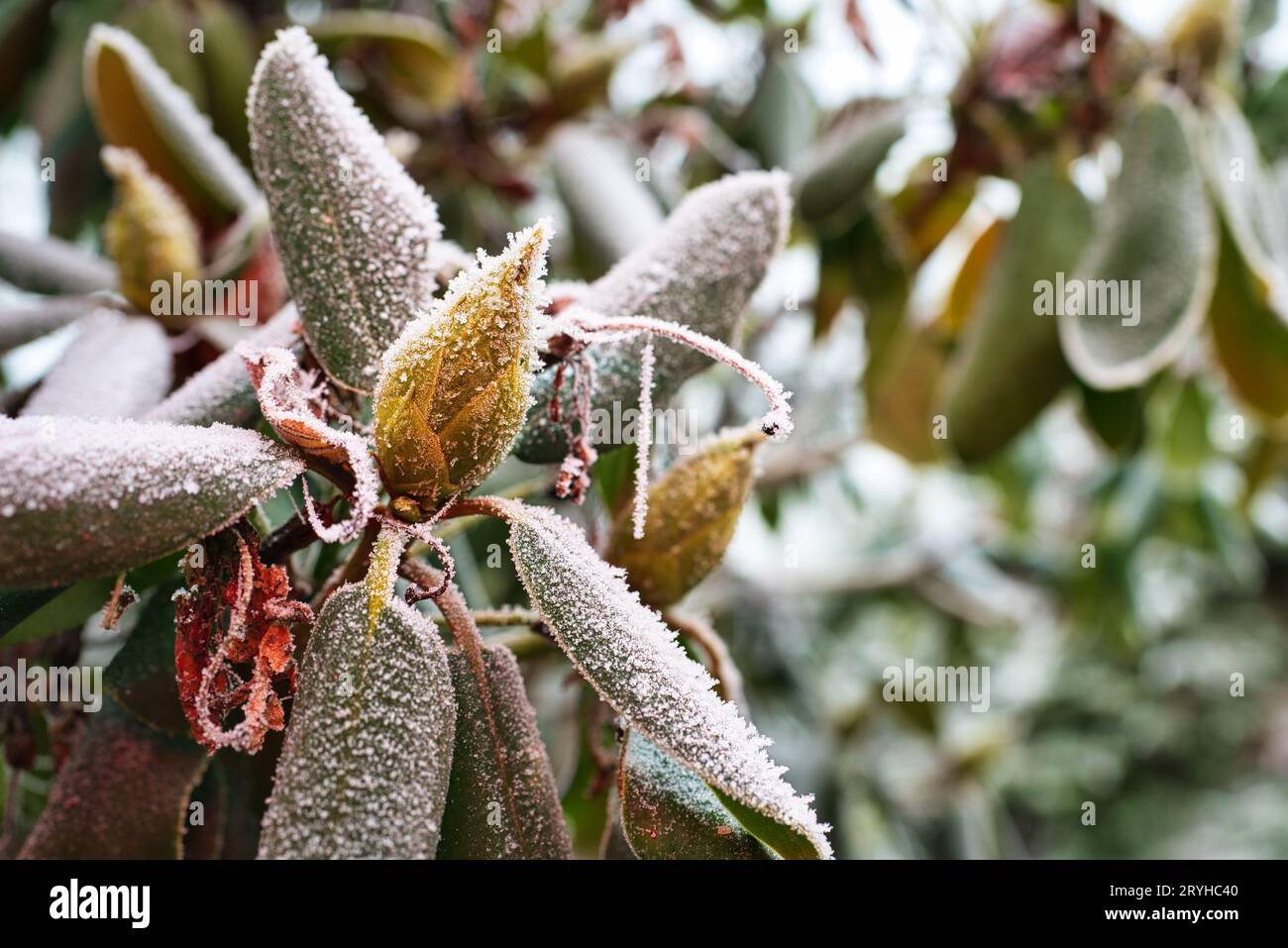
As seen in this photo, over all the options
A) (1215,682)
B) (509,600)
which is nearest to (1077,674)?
(1215,682)

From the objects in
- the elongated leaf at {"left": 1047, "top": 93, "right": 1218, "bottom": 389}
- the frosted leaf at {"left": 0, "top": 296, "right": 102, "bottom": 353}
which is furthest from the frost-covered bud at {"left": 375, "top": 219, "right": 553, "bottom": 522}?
the elongated leaf at {"left": 1047, "top": 93, "right": 1218, "bottom": 389}

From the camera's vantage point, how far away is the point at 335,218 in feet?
1.59

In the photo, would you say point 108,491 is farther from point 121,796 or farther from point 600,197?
point 600,197

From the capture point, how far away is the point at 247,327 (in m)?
0.74

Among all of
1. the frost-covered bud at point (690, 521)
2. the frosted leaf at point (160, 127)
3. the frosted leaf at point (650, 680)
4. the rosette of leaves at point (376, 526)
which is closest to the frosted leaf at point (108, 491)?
the rosette of leaves at point (376, 526)

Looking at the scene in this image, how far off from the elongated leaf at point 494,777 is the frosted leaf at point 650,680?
6cm

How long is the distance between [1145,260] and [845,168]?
0.30 metres

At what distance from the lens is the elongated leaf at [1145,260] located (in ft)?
3.01

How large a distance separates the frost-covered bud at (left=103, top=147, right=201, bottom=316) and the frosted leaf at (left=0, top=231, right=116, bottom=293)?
0.04 metres

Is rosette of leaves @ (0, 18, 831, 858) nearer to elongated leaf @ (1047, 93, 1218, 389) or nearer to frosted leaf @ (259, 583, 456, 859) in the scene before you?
frosted leaf @ (259, 583, 456, 859)

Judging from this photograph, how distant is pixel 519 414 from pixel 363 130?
0.59 ft

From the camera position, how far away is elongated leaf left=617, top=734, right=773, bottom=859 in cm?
46

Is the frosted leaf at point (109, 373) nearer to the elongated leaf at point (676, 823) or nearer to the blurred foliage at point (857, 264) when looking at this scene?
the blurred foliage at point (857, 264)
